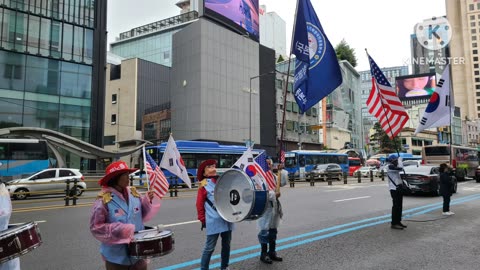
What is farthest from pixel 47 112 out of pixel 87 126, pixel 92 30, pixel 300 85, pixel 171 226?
pixel 300 85

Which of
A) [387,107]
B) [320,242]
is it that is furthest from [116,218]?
[387,107]

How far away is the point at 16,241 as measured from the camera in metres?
2.89

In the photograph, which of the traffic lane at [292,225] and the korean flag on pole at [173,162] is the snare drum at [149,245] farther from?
the korean flag on pole at [173,162]

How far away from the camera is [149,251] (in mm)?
3307

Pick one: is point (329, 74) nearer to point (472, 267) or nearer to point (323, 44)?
point (323, 44)

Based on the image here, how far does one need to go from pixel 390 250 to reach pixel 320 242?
1.32m

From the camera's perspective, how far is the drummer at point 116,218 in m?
3.28

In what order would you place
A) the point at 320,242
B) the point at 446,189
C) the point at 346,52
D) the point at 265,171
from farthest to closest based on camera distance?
the point at 346,52 → the point at 446,189 → the point at 320,242 → the point at 265,171

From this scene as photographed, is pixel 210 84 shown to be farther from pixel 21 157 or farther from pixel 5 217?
pixel 5 217

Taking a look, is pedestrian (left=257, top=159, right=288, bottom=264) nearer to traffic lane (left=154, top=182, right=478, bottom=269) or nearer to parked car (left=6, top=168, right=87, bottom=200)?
traffic lane (left=154, top=182, right=478, bottom=269)

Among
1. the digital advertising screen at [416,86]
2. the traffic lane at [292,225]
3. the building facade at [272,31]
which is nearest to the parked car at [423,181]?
the traffic lane at [292,225]

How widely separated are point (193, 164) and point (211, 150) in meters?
2.24

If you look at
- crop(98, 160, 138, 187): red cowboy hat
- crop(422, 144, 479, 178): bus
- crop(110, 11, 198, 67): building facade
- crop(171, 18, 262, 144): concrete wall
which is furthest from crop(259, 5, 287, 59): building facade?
crop(98, 160, 138, 187): red cowboy hat

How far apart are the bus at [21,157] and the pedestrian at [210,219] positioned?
21661 mm
